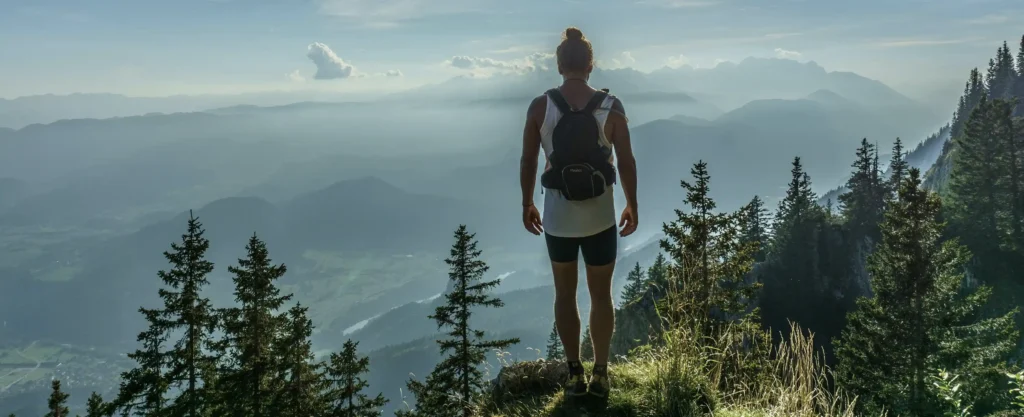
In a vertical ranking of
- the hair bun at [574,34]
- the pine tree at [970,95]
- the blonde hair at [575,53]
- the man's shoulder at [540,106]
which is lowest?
the man's shoulder at [540,106]

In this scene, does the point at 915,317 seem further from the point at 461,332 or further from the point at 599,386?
the point at 599,386

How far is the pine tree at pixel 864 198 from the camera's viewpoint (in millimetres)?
55625

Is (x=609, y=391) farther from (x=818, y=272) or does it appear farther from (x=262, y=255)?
(x=818, y=272)

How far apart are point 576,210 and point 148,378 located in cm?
2017

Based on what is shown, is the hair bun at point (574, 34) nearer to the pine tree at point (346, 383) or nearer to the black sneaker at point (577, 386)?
the black sneaker at point (577, 386)

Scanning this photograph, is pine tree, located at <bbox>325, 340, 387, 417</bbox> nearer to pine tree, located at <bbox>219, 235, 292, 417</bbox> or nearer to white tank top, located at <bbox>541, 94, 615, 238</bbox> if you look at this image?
pine tree, located at <bbox>219, 235, 292, 417</bbox>

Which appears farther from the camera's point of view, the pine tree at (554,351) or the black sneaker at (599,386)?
the pine tree at (554,351)

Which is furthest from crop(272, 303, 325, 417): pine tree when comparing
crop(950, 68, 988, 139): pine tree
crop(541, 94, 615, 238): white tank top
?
crop(950, 68, 988, 139): pine tree

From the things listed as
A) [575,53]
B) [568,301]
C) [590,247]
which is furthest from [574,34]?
[568,301]

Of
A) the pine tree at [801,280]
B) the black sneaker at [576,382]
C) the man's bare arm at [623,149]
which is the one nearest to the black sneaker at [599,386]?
the black sneaker at [576,382]

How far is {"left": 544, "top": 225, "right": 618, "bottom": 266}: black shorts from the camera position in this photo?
5113 mm

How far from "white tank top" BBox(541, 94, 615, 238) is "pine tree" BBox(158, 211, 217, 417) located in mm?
17229

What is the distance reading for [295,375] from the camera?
19625mm

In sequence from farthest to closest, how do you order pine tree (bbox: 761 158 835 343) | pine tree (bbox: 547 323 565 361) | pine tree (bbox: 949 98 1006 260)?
pine tree (bbox: 761 158 835 343)
pine tree (bbox: 949 98 1006 260)
pine tree (bbox: 547 323 565 361)
